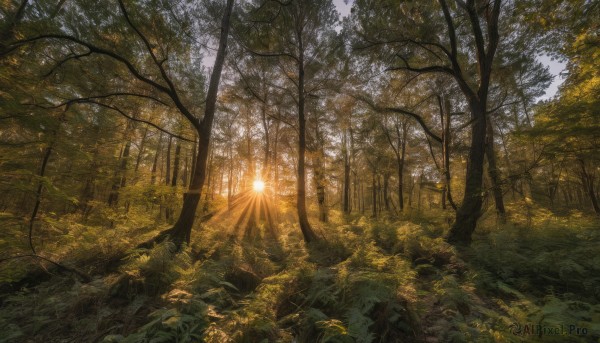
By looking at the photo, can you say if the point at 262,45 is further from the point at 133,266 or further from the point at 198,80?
the point at 133,266

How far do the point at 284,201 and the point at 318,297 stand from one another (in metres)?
6.93

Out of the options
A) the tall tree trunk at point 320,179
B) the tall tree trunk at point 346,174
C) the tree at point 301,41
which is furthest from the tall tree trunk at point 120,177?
the tall tree trunk at point 346,174

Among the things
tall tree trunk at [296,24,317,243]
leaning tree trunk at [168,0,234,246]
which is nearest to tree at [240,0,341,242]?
tall tree trunk at [296,24,317,243]

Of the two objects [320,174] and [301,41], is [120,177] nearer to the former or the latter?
[320,174]

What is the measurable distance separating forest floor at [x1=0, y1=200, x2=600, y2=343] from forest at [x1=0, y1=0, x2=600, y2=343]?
0.12 ft

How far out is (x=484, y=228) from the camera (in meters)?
9.37

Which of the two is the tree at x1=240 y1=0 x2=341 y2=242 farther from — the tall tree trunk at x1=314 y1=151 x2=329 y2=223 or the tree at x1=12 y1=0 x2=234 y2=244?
the tall tree trunk at x1=314 y1=151 x2=329 y2=223

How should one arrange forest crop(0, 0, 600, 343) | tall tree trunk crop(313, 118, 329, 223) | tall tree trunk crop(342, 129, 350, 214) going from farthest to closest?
tall tree trunk crop(342, 129, 350, 214), tall tree trunk crop(313, 118, 329, 223), forest crop(0, 0, 600, 343)

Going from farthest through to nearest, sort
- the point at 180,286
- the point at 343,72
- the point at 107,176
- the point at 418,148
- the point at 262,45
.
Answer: the point at 418,148, the point at 107,176, the point at 343,72, the point at 262,45, the point at 180,286

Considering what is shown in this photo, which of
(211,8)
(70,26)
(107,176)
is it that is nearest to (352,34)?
(211,8)

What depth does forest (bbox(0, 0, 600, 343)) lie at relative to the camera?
3406mm

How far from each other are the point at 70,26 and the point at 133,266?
7.35 meters

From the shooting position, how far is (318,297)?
12.6ft

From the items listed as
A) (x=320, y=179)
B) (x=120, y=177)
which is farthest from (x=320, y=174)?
(x=120, y=177)
